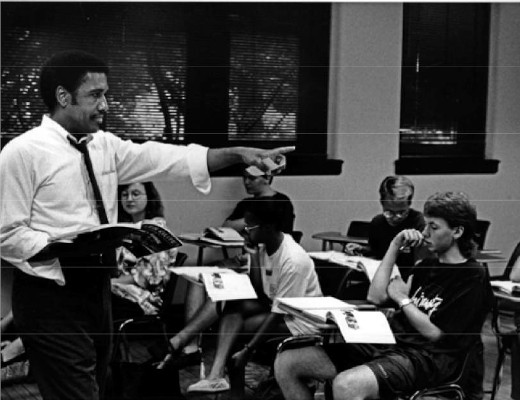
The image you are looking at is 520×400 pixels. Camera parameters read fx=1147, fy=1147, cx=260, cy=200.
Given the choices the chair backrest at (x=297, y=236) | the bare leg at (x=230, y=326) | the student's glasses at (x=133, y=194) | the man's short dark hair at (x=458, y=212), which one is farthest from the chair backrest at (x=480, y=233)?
the student's glasses at (x=133, y=194)

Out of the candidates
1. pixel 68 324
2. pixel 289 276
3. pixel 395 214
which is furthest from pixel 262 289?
pixel 68 324

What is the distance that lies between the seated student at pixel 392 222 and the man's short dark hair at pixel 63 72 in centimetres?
82

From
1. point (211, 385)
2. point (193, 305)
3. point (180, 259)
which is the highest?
point (180, 259)

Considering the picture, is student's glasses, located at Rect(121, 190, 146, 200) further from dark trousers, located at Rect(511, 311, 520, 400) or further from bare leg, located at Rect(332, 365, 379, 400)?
dark trousers, located at Rect(511, 311, 520, 400)

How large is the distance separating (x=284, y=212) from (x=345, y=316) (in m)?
0.31

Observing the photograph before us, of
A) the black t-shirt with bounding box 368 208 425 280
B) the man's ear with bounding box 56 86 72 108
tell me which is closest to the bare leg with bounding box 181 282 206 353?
the black t-shirt with bounding box 368 208 425 280

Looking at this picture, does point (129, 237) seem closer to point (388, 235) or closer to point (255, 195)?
point (255, 195)

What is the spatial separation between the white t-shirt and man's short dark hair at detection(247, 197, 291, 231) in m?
0.07

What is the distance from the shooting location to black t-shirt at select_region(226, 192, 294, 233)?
2934mm

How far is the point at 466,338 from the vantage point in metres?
2.98

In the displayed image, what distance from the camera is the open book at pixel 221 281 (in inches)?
116

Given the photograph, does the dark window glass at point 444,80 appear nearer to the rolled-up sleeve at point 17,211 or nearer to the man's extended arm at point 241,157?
the man's extended arm at point 241,157

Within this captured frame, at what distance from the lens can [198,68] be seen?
2953mm

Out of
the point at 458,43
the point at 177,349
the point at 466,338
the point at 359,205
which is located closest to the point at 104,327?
the point at 177,349
